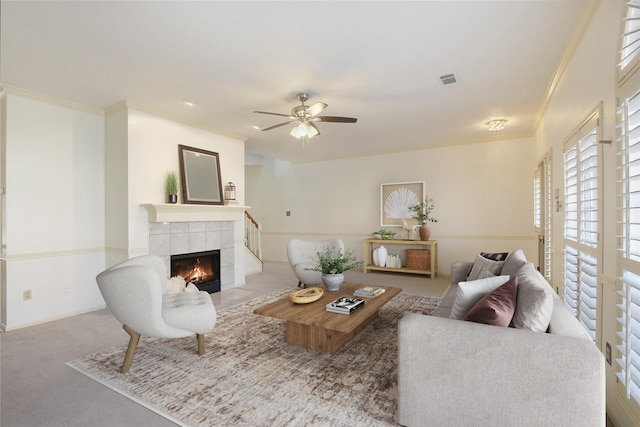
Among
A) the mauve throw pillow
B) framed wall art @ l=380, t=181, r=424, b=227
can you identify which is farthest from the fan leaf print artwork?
the mauve throw pillow

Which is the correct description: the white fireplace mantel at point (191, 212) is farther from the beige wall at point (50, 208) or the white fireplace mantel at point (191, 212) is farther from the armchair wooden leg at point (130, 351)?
the armchair wooden leg at point (130, 351)

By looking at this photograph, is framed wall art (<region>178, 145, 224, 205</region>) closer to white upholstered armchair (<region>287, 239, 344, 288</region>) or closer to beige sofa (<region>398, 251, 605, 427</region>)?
white upholstered armchair (<region>287, 239, 344, 288</region>)

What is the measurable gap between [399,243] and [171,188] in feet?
14.0

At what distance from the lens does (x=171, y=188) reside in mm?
4312

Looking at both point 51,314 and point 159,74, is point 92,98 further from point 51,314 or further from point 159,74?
point 51,314

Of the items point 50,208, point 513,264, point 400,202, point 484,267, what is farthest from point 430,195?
point 50,208

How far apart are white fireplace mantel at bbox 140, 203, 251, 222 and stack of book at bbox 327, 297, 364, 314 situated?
8.84ft

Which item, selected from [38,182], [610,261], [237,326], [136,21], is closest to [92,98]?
[38,182]

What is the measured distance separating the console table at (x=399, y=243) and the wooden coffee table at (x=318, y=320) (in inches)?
121

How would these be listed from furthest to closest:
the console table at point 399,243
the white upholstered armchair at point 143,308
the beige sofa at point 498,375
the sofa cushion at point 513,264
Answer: the console table at point 399,243
the sofa cushion at point 513,264
the white upholstered armchair at point 143,308
the beige sofa at point 498,375

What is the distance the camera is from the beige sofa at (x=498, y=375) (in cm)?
137

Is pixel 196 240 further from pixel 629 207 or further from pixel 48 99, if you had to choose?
pixel 629 207

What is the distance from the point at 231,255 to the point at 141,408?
3.40 meters

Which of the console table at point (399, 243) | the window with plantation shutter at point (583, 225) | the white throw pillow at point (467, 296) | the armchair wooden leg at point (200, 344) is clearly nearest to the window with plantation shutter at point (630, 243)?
the window with plantation shutter at point (583, 225)
